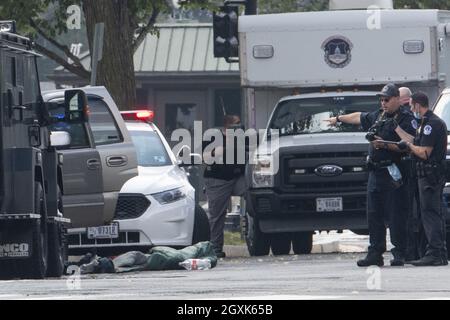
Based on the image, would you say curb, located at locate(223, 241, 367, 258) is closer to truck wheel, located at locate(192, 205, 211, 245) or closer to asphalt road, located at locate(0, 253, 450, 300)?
truck wheel, located at locate(192, 205, 211, 245)

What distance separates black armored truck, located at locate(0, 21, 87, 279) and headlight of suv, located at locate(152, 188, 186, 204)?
10.7ft

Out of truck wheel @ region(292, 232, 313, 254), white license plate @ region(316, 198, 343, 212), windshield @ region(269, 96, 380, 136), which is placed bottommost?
truck wheel @ region(292, 232, 313, 254)

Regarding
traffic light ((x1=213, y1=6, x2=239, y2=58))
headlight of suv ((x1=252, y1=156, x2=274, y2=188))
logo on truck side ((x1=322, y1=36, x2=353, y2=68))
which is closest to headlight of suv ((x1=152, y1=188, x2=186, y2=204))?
headlight of suv ((x1=252, y1=156, x2=274, y2=188))

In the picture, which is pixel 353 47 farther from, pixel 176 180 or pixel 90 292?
pixel 90 292

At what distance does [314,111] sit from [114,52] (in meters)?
4.48

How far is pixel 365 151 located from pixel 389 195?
4.01 m

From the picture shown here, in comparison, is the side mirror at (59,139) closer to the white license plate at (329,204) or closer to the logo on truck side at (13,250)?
the logo on truck side at (13,250)

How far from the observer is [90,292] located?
494 inches

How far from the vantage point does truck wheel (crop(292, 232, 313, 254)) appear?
73.7 ft

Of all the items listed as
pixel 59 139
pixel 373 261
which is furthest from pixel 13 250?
pixel 373 261

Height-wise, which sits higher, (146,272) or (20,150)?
(20,150)
